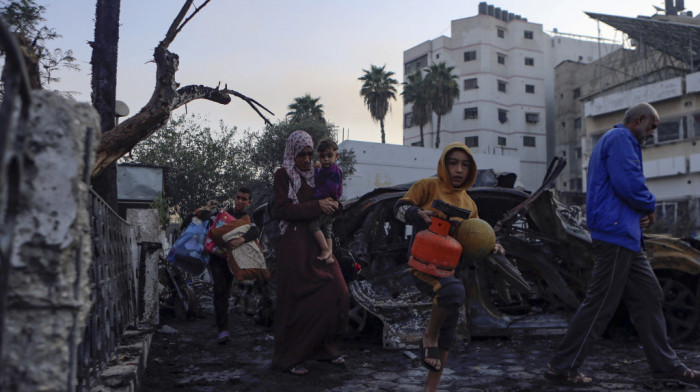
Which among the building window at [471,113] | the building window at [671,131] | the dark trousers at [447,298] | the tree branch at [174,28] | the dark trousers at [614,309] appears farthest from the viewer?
the building window at [471,113]

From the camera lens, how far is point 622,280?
390 cm

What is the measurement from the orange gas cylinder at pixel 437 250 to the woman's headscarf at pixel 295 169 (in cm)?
158

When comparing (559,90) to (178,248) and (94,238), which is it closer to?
(178,248)

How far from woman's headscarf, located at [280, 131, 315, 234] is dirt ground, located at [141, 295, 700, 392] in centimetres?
129

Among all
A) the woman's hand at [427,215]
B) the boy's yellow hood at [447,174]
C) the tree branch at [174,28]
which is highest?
the tree branch at [174,28]

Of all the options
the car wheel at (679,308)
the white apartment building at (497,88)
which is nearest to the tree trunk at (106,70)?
the car wheel at (679,308)

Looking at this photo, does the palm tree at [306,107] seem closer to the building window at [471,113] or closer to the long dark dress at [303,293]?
the building window at [471,113]

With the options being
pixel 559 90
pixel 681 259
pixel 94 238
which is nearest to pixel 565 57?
pixel 559 90

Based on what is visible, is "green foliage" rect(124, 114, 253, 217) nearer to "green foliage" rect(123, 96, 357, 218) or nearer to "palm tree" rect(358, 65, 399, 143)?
"green foliage" rect(123, 96, 357, 218)

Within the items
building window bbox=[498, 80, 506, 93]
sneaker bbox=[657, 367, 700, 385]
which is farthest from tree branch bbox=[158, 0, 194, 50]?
building window bbox=[498, 80, 506, 93]

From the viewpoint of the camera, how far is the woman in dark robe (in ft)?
15.0

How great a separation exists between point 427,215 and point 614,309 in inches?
60.8

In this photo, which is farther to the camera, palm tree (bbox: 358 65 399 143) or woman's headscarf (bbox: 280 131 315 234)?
palm tree (bbox: 358 65 399 143)

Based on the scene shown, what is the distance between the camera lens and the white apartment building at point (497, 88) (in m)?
53.1
